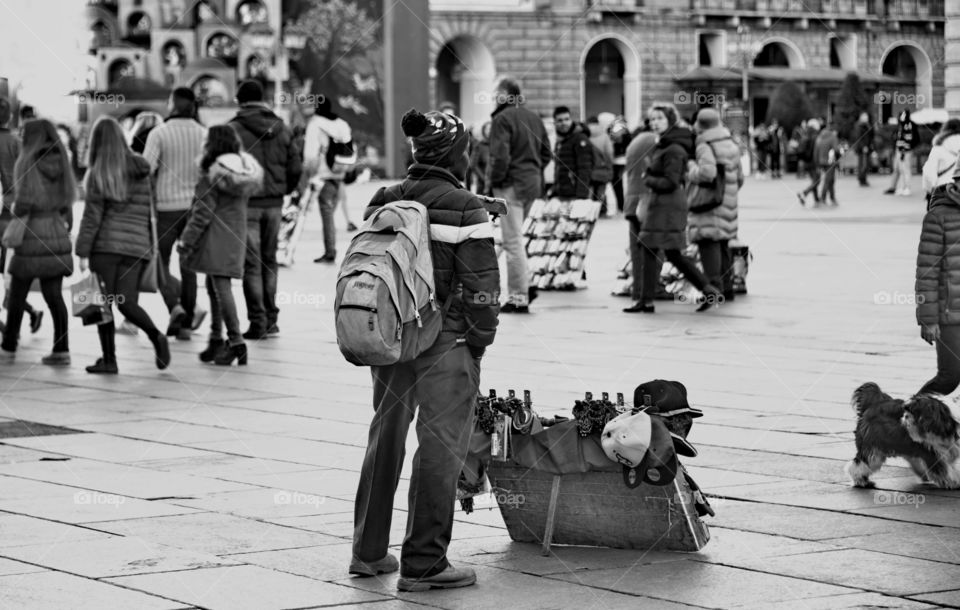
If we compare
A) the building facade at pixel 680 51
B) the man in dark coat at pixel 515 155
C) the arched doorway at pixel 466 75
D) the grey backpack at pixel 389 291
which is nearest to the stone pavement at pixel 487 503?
the grey backpack at pixel 389 291

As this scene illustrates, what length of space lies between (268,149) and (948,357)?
21.8 feet

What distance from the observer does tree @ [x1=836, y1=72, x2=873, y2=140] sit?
48.5 m

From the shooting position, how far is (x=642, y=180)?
1480 cm

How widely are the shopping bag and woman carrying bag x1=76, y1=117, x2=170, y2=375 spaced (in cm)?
6

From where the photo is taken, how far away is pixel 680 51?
61656 millimetres

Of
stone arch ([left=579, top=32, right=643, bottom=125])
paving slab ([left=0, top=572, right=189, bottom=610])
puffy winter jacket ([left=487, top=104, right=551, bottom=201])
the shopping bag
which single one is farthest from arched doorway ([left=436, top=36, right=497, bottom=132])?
paving slab ([left=0, top=572, right=189, bottom=610])

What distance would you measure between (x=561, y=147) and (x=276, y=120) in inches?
202

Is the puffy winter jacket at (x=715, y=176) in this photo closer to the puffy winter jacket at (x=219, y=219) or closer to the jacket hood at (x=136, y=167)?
the puffy winter jacket at (x=219, y=219)

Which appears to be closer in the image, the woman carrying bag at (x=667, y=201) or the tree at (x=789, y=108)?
the woman carrying bag at (x=667, y=201)

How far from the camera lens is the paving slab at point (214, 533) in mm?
5957

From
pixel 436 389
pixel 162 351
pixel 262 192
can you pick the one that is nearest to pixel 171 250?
pixel 262 192

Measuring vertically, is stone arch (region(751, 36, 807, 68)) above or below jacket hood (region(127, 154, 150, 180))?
above

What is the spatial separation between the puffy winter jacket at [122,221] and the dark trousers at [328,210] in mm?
7962

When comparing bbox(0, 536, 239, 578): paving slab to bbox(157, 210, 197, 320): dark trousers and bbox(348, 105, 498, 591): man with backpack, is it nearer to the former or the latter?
bbox(348, 105, 498, 591): man with backpack
